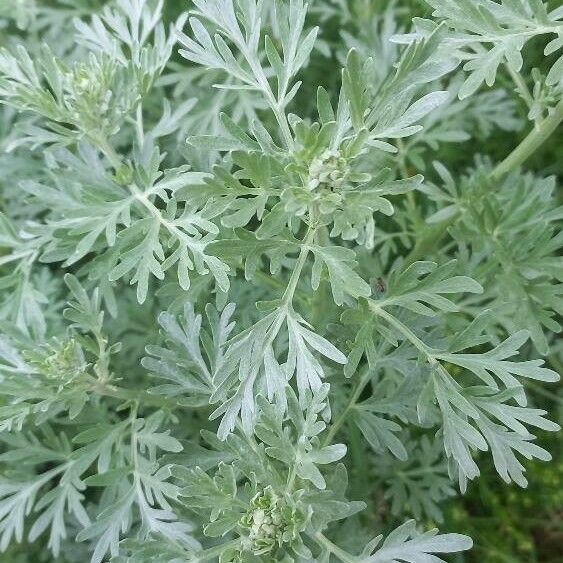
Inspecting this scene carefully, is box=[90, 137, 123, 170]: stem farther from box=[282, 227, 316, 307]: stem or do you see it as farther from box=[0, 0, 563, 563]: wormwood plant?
box=[282, 227, 316, 307]: stem

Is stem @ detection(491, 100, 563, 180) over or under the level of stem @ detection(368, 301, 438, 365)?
over

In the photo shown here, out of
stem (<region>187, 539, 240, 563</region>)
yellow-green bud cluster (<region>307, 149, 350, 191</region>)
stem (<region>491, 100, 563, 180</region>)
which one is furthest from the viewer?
stem (<region>491, 100, 563, 180</region>)

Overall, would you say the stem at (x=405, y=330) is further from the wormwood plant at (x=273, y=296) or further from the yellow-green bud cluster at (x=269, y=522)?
the yellow-green bud cluster at (x=269, y=522)

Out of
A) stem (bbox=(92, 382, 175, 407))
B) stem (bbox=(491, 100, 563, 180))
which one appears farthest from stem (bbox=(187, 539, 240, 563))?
stem (bbox=(491, 100, 563, 180))

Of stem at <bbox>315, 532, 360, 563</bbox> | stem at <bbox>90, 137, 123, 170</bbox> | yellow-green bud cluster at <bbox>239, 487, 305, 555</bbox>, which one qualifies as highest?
stem at <bbox>90, 137, 123, 170</bbox>

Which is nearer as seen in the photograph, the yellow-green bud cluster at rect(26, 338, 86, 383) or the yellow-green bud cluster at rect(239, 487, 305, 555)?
the yellow-green bud cluster at rect(239, 487, 305, 555)

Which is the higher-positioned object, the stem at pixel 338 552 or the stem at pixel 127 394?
the stem at pixel 338 552

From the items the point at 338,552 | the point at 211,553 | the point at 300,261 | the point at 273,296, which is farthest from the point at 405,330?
the point at 273,296

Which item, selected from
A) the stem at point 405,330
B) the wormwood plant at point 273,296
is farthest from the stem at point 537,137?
the stem at point 405,330

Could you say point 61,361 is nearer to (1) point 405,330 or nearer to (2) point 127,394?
(2) point 127,394
